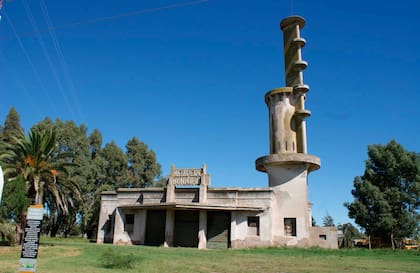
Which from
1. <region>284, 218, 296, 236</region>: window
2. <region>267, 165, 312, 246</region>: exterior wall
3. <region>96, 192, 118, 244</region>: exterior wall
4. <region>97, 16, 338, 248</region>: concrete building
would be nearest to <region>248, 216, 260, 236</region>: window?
<region>97, 16, 338, 248</region>: concrete building

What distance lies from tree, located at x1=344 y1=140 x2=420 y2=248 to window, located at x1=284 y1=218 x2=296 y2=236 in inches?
549

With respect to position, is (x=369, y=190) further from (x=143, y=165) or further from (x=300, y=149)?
(x=143, y=165)

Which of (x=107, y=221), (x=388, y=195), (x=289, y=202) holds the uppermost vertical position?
(x=388, y=195)

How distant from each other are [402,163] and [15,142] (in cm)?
3544

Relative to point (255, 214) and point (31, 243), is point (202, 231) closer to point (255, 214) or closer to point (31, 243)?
point (255, 214)

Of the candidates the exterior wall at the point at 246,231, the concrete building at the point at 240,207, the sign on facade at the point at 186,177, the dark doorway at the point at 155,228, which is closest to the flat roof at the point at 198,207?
the concrete building at the point at 240,207

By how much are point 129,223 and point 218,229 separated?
7345 millimetres

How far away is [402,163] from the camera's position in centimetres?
3816

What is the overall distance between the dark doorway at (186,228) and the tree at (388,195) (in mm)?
19788

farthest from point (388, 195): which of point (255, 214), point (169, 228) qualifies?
point (169, 228)

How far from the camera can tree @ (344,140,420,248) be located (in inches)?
1455

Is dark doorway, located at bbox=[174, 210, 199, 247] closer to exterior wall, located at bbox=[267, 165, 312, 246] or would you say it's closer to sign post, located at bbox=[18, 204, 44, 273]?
exterior wall, located at bbox=[267, 165, 312, 246]

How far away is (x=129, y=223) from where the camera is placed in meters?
29.4

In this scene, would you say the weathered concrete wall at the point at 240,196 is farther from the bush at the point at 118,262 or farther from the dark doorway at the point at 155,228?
the bush at the point at 118,262
